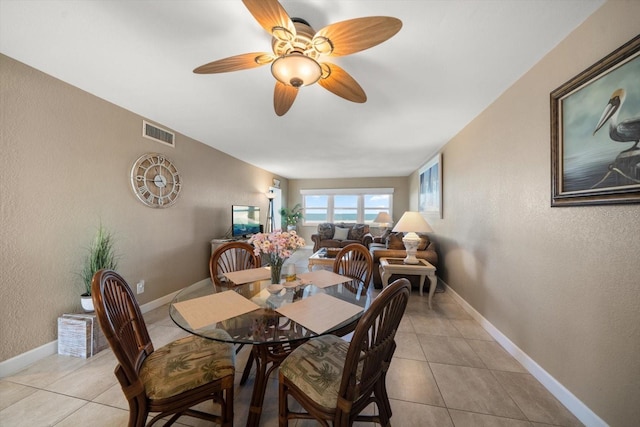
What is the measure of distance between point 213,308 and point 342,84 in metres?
1.63

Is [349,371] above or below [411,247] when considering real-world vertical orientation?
below

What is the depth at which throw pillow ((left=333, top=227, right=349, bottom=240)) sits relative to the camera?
20.0 ft

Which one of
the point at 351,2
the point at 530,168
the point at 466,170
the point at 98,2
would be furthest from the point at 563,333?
the point at 98,2

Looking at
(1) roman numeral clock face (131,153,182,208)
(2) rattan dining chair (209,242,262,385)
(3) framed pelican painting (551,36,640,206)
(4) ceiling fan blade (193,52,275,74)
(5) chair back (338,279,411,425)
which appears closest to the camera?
→ (5) chair back (338,279,411,425)

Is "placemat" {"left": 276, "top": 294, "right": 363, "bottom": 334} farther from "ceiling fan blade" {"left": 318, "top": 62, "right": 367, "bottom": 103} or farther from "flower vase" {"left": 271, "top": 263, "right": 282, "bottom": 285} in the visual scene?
"ceiling fan blade" {"left": 318, "top": 62, "right": 367, "bottom": 103}

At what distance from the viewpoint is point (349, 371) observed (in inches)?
34.0

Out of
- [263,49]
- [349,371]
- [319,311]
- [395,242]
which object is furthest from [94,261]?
[395,242]

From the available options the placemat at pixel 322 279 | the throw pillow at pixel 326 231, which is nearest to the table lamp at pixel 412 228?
the placemat at pixel 322 279

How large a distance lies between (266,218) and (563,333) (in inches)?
219

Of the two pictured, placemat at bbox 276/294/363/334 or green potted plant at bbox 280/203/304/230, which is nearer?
placemat at bbox 276/294/363/334

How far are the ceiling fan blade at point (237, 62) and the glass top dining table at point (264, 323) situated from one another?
1.41 metres

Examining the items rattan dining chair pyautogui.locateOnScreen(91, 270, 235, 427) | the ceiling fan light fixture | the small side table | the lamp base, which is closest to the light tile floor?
rattan dining chair pyautogui.locateOnScreen(91, 270, 235, 427)

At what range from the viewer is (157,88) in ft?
6.75

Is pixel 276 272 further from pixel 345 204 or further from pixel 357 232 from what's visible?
pixel 345 204
